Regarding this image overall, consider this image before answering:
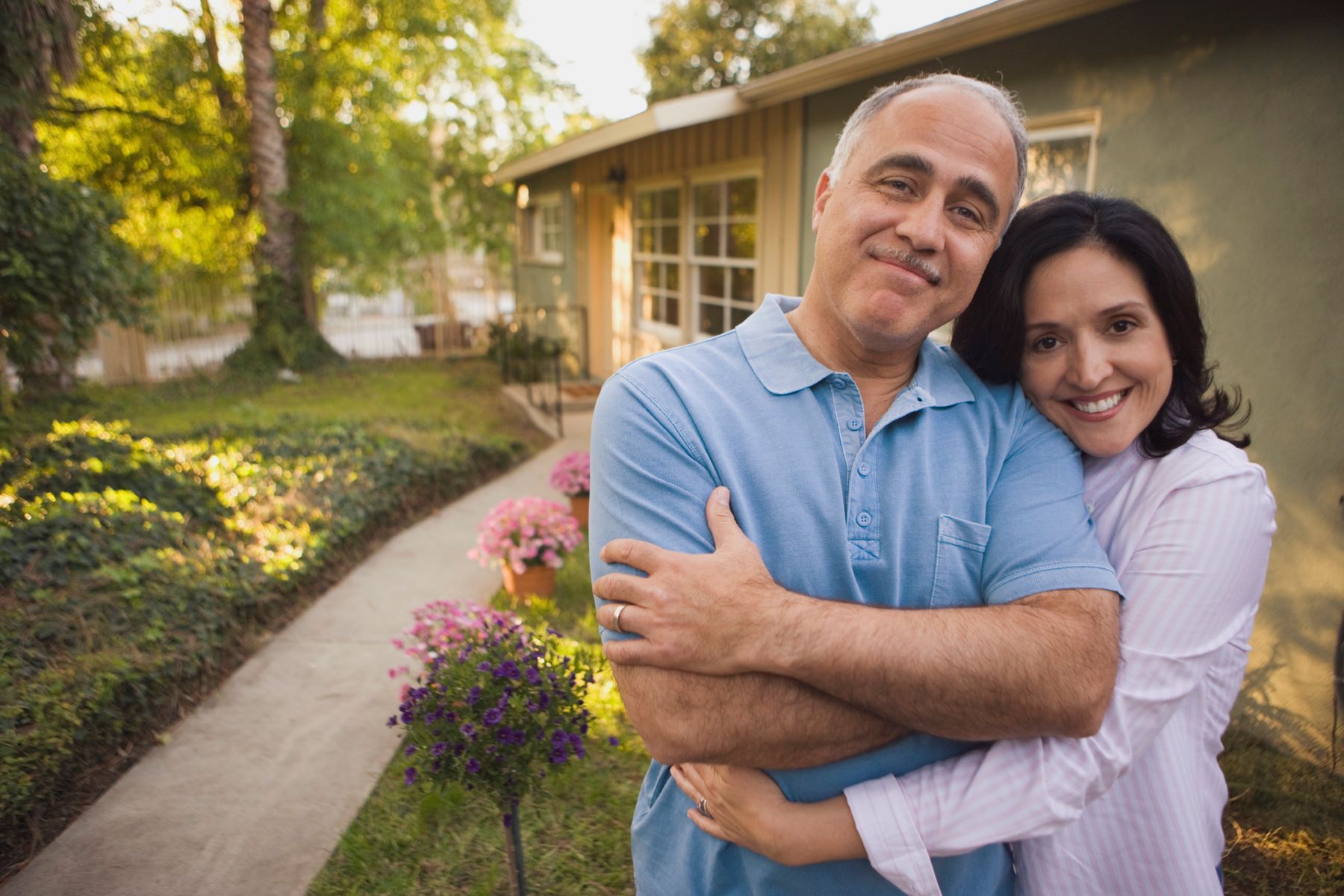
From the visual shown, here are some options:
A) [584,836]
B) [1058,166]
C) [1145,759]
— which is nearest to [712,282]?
[1058,166]

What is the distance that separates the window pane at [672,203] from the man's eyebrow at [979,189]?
7.89m

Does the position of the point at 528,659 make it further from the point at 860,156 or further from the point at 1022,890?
the point at 860,156

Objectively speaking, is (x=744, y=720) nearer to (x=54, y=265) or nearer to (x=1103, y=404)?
(x=1103, y=404)

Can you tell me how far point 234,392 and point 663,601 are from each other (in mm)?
12171

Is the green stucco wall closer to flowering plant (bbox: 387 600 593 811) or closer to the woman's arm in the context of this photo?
the woman's arm

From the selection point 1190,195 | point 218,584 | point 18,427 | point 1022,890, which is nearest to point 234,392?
point 18,427

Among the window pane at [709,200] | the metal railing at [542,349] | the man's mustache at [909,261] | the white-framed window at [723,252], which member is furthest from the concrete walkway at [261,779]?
the metal railing at [542,349]

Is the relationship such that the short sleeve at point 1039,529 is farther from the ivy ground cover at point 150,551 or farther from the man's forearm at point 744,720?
the ivy ground cover at point 150,551

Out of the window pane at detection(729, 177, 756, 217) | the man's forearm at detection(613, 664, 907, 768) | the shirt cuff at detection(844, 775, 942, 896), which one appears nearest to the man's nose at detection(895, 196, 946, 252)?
the man's forearm at detection(613, 664, 907, 768)

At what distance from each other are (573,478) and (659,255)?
4739mm

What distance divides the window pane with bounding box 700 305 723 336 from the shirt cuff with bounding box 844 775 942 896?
7025 millimetres

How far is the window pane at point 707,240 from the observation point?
27.1ft

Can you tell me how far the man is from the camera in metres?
1.21

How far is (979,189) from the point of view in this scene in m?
1.41
